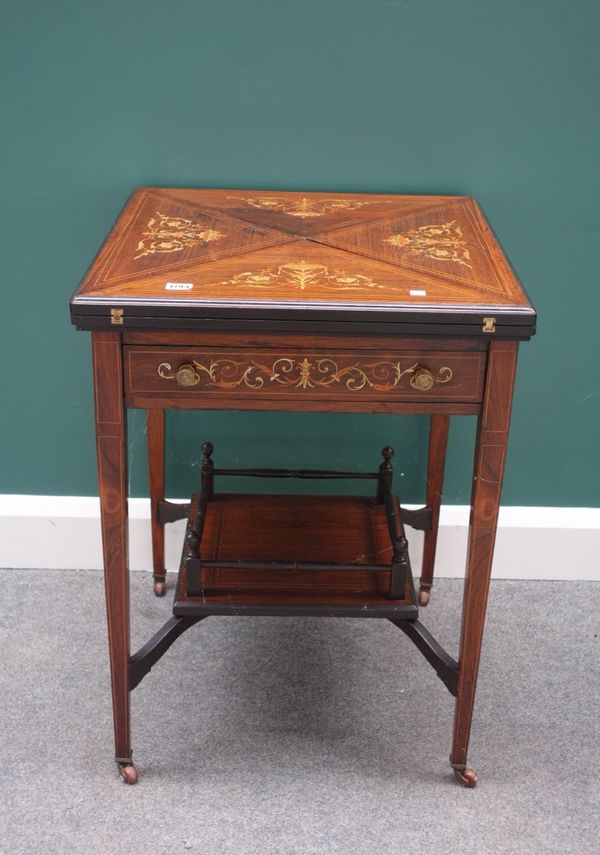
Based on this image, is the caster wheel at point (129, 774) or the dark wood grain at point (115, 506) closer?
the dark wood grain at point (115, 506)

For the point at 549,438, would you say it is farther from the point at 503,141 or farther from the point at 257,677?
the point at 257,677

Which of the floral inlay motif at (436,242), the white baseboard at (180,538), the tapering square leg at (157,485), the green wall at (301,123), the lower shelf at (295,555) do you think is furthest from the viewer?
the white baseboard at (180,538)

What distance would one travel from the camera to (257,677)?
2.17 m

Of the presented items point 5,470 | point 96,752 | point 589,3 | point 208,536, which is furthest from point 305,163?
point 96,752

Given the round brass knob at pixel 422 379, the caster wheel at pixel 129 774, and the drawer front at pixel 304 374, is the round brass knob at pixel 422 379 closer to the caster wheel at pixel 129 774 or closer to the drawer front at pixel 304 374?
the drawer front at pixel 304 374

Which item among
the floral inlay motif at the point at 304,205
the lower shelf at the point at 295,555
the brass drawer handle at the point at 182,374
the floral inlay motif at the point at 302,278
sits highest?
the floral inlay motif at the point at 304,205

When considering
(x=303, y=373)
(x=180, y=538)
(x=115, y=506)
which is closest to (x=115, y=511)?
(x=115, y=506)

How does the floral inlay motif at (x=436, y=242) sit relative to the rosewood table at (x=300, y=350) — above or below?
above

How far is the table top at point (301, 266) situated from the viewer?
155 cm

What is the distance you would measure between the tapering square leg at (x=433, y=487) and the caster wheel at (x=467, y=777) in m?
0.53

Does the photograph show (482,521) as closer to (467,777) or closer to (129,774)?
(467,777)

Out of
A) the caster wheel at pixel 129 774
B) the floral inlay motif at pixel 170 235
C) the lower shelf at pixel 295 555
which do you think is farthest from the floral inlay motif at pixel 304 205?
the caster wheel at pixel 129 774

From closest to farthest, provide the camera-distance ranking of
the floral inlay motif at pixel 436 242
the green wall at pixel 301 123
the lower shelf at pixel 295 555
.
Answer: the floral inlay motif at pixel 436 242 < the lower shelf at pixel 295 555 < the green wall at pixel 301 123

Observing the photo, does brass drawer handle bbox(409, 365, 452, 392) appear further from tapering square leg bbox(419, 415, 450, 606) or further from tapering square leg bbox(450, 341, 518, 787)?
tapering square leg bbox(419, 415, 450, 606)
